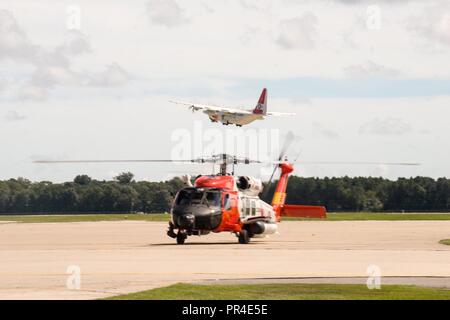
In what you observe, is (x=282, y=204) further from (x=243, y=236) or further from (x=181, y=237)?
(x=181, y=237)

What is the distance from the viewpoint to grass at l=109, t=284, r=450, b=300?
24344 mm

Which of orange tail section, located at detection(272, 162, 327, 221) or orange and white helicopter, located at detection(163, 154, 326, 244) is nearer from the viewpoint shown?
orange and white helicopter, located at detection(163, 154, 326, 244)

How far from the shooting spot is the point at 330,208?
590 feet

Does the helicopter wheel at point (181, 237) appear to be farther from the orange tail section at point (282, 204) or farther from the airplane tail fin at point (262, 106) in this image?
the airplane tail fin at point (262, 106)

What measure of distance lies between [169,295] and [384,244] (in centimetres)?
2706

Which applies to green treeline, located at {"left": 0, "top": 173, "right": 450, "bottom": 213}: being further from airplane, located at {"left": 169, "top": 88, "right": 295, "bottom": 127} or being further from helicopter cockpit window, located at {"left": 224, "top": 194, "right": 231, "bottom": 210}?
helicopter cockpit window, located at {"left": 224, "top": 194, "right": 231, "bottom": 210}

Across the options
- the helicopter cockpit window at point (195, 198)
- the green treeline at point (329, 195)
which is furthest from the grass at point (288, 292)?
the green treeline at point (329, 195)

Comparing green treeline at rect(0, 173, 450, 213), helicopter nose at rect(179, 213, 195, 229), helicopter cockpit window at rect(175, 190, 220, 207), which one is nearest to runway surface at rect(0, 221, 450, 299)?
helicopter nose at rect(179, 213, 195, 229)

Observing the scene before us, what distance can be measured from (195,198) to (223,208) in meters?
1.46

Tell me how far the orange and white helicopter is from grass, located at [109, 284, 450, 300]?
19422 mm

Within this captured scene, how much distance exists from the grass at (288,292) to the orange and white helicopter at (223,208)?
19422mm

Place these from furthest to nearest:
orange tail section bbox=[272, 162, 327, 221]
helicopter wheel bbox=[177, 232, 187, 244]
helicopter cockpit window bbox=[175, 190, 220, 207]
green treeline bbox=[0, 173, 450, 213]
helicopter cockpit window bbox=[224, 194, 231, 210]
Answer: green treeline bbox=[0, 173, 450, 213]
orange tail section bbox=[272, 162, 327, 221]
helicopter wheel bbox=[177, 232, 187, 244]
helicopter cockpit window bbox=[224, 194, 231, 210]
helicopter cockpit window bbox=[175, 190, 220, 207]
